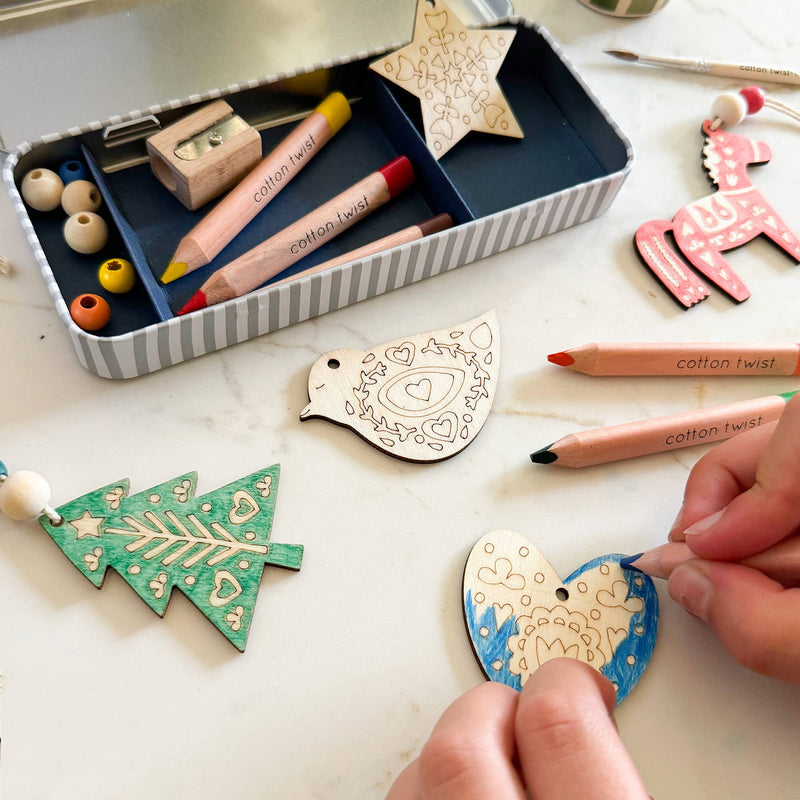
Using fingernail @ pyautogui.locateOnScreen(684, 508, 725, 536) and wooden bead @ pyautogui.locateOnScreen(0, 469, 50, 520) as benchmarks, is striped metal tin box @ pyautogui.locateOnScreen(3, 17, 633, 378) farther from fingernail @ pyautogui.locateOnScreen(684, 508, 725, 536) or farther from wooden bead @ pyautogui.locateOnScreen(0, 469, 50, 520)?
fingernail @ pyautogui.locateOnScreen(684, 508, 725, 536)

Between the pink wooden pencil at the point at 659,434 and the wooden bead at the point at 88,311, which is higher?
the wooden bead at the point at 88,311

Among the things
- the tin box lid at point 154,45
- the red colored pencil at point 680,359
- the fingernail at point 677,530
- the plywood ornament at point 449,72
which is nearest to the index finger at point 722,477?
the fingernail at point 677,530

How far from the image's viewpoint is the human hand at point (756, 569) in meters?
0.53

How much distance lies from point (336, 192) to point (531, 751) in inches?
20.4

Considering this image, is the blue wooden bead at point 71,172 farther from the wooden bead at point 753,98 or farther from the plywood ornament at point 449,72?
the wooden bead at point 753,98

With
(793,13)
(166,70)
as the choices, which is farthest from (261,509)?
(793,13)

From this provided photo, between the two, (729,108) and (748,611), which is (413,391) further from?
(729,108)

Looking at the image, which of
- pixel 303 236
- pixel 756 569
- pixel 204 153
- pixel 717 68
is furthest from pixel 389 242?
pixel 717 68

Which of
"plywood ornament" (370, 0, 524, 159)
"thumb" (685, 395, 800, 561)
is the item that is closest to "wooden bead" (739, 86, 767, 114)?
"plywood ornament" (370, 0, 524, 159)

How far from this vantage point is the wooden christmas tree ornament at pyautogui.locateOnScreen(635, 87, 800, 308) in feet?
2.59

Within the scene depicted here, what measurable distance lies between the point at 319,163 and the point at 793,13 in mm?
667

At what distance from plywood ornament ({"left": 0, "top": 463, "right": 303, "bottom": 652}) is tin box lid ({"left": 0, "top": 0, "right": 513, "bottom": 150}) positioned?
1.16 ft

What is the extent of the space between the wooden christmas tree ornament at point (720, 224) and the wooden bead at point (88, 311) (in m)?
0.49

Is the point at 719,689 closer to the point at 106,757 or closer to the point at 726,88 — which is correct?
the point at 106,757
